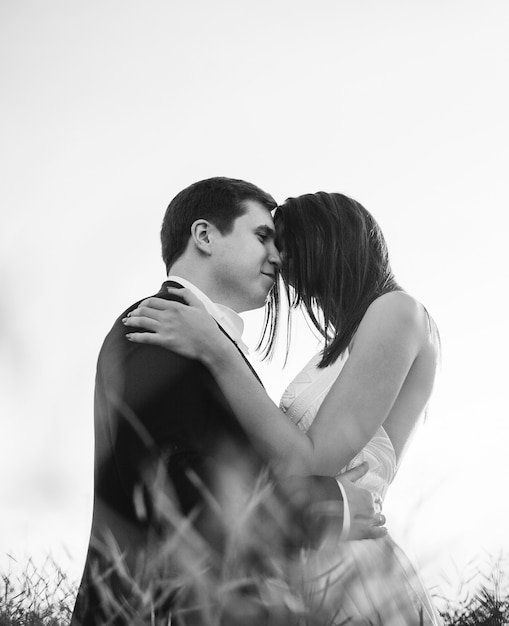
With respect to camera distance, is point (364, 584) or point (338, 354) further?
point (338, 354)

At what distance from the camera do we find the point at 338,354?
10.4ft

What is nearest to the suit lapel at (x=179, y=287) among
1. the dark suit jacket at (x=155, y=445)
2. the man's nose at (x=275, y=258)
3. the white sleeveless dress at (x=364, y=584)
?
the dark suit jacket at (x=155, y=445)

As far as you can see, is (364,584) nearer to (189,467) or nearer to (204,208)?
(189,467)

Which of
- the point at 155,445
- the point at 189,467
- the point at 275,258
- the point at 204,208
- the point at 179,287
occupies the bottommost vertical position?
the point at 189,467

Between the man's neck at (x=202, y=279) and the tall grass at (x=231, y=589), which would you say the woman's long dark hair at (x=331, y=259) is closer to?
the man's neck at (x=202, y=279)

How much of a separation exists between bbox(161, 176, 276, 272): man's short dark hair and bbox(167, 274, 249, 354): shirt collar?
0.36m

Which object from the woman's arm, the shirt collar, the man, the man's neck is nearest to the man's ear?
the man

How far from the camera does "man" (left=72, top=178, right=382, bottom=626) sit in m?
1.08

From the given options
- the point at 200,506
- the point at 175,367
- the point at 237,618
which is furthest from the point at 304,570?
the point at 175,367

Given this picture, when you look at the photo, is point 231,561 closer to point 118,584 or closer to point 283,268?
point 118,584

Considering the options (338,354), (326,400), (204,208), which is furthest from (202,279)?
(326,400)

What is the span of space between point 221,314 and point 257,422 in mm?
693

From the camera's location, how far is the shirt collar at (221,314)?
126 inches

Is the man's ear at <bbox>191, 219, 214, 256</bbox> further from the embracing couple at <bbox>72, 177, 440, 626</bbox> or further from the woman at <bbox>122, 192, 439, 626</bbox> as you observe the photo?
the woman at <bbox>122, 192, 439, 626</bbox>
